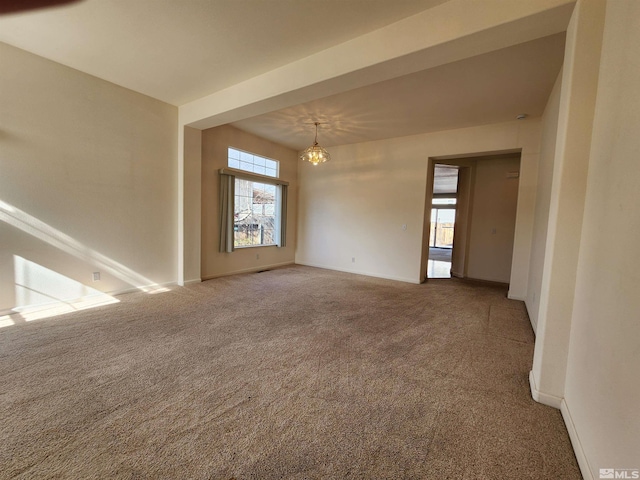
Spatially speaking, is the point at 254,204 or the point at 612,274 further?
the point at 254,204

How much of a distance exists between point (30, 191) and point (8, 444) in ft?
9.34

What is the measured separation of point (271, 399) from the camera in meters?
1.74

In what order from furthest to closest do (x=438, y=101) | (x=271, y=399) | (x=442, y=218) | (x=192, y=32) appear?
(x=442, y=218)
(x=438, y=101)
(x=192, y=32)
(x=271, y=399)

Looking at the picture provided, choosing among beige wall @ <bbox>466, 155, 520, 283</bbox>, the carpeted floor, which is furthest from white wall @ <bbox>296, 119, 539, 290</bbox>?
the carpeted floor

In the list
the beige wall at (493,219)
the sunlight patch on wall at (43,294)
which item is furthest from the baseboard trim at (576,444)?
the sunlight patch on wall at (43,294)

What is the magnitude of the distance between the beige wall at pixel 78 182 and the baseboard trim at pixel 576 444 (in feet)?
15.9

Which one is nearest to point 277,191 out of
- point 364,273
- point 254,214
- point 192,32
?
point 254,214

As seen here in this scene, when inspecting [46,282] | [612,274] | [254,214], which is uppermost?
[254,214]

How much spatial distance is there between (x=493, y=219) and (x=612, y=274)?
4.92 m

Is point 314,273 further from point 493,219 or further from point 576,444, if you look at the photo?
point 576,444

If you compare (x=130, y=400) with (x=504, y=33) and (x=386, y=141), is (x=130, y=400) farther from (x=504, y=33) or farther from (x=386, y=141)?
(x=386, y=141)

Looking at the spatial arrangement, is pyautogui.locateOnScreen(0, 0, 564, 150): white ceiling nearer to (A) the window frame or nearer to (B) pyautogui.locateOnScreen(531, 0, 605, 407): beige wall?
(B) pyautogui.locateOnScreen(531, 0, 605, 407): beige wall

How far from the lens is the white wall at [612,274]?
1013 millimetres

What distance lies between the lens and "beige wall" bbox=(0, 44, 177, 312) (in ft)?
9.58
